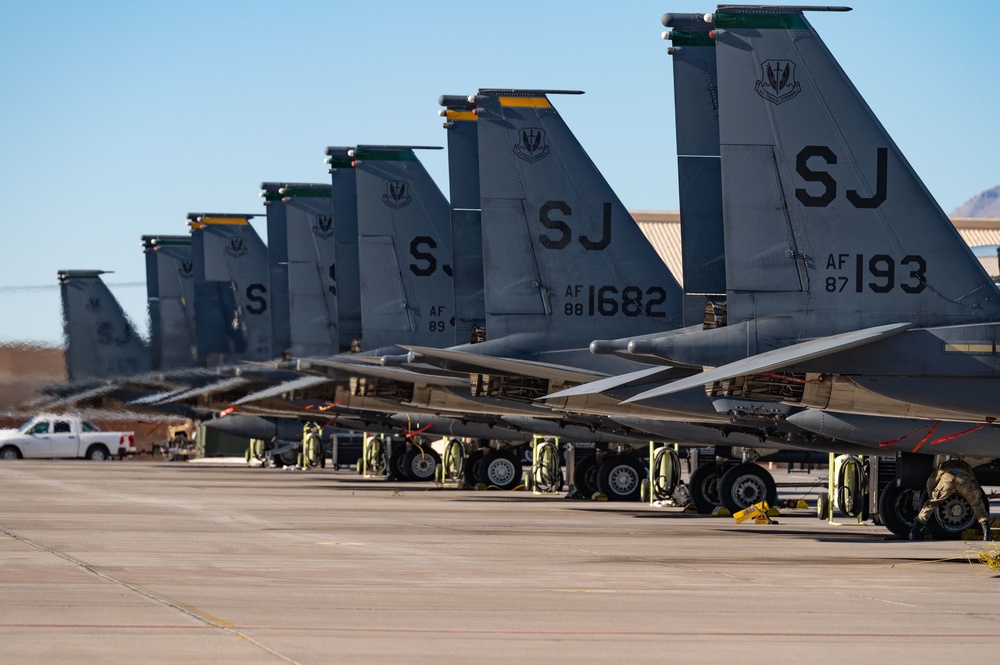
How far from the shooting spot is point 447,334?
120ft

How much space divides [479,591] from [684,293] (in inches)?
419

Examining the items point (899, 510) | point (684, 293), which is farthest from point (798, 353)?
point (684, 293)

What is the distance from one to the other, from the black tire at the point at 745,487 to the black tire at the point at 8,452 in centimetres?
4502

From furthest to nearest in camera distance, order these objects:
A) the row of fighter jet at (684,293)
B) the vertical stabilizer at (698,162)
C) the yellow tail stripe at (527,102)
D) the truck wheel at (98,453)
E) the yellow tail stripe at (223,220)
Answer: the truck wheel at (98,453), the yellow tail stripe at (223,220), the yellow tail stripe at (527,102), the vertical stabilizer at (698,162), the row of fighter jet at (684,293)

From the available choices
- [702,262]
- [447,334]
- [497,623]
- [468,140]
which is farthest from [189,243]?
[497,623]

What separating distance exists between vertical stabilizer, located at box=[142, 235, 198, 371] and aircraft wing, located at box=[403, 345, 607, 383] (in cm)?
3690

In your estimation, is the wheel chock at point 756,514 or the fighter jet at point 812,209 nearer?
→ the fighter jet at point 812,209

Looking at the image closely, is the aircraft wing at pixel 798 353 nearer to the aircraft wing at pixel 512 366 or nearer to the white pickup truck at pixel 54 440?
the aircraft wing at pixel 512 366

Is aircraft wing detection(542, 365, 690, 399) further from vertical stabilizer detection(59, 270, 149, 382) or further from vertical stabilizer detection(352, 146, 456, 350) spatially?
vertical stabilizer detection(59, 270, 149, 382)

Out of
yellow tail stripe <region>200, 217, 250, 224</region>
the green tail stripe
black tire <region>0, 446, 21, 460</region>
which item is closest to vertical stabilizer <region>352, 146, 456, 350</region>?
the green tail stripe

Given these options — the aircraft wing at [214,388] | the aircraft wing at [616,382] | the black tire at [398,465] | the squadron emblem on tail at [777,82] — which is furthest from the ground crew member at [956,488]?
the aircraft wing at [214,388]

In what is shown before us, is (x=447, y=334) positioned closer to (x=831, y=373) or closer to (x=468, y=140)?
(x=468, y=140)

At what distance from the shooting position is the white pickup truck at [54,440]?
6394 centimetres

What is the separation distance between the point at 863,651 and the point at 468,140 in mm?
22689
